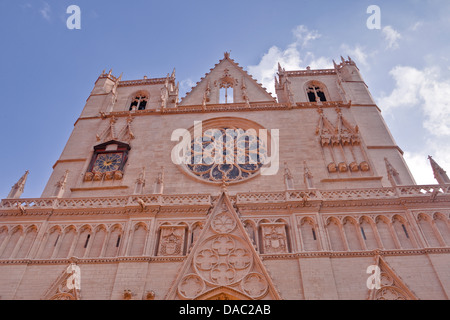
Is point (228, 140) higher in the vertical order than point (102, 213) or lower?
higher

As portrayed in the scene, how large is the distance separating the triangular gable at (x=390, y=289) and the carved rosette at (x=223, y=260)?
4172mm

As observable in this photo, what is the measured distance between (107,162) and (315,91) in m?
13.7

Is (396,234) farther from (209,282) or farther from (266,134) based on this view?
(266,134)

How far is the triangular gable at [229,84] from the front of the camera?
22.3 m

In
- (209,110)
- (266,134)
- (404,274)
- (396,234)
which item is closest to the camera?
(404,274)

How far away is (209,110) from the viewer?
20766 mm

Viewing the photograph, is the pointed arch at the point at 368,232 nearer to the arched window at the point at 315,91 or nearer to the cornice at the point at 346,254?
the cornice at the point at 346,254

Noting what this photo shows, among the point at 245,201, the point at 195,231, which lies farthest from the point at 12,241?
the point at 245,201

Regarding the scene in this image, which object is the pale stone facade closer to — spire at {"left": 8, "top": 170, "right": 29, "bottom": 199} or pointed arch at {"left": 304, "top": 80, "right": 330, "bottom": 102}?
spire at {"left": 8, "top": 170, "right": 29, "bottom": 199}

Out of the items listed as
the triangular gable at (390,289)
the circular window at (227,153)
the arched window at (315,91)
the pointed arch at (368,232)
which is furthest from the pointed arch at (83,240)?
the arched window at (315,91)

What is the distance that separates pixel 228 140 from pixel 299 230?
7.55m

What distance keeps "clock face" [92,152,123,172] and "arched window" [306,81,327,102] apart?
41.2 feet

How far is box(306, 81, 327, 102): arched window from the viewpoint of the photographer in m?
23.0

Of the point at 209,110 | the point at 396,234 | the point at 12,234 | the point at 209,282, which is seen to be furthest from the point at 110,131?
the point at 396,234
